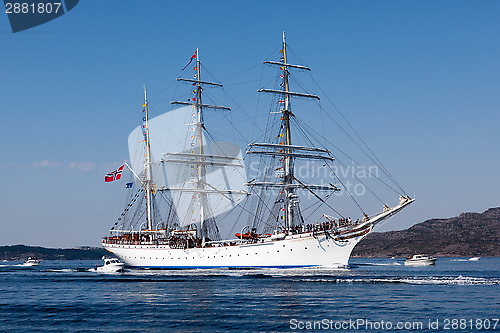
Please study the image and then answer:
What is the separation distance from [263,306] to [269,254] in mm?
41944

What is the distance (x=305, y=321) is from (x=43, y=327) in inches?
752

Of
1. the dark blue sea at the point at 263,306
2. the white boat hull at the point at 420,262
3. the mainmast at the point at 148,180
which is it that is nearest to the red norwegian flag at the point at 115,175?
the mainmast at the point at 148,180

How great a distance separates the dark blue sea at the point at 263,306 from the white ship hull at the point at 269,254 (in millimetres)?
Answer: 13265

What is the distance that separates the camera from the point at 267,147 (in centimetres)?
10125

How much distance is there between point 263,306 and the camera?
4834cm

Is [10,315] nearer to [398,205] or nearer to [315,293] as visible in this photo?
[315,293]

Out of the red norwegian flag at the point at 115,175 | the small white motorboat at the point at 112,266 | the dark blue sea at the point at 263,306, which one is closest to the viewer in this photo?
the dark blue sea at the point at 263,306

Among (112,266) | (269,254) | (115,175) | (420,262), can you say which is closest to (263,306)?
(269,254)

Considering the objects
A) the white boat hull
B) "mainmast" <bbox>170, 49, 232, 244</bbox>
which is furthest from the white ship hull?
the white boat hull

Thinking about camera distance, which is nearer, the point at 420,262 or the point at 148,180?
the point at 148,180

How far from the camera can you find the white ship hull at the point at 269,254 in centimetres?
8700

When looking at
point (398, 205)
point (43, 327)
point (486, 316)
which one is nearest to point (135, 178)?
point (398, 205)

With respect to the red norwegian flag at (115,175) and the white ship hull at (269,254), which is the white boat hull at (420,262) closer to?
the white ship hull at (269,254)

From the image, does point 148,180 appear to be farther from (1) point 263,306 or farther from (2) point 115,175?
(1) point 263,306
